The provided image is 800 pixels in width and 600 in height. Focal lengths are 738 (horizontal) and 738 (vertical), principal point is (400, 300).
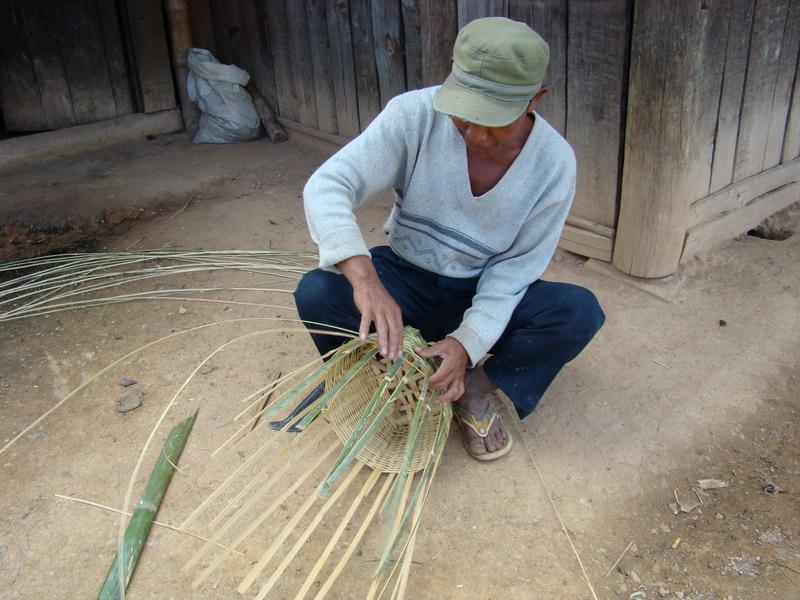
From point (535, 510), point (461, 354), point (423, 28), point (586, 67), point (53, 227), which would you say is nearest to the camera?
point (461, 354)

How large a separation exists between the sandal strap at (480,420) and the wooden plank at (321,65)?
98.7 inches

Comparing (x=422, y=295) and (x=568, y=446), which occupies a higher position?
(x=422, y=295)

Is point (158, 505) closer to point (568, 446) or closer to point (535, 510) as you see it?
point (535, 510)

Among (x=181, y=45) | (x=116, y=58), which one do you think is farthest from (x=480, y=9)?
(x=116, y=58)

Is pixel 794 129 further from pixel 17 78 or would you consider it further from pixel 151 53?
pixel 17 78

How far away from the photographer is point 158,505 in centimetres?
178

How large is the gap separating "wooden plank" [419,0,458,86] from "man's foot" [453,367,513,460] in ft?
4.78

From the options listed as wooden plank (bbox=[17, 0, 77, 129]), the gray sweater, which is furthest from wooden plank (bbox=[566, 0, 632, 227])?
wooden plank (bbox=[17, 0, 77, 129])

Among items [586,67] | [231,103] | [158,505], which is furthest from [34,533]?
[231,103]

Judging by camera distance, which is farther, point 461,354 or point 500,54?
point 461,354

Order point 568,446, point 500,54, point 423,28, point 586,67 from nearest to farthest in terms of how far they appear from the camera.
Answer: point 500,54
point 568,446
point 586,67
point 423,28

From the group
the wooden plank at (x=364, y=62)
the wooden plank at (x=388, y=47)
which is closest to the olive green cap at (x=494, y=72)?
the wooden plank at (x=388, y=47)

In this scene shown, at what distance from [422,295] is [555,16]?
1.26m

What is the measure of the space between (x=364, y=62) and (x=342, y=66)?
22cm
